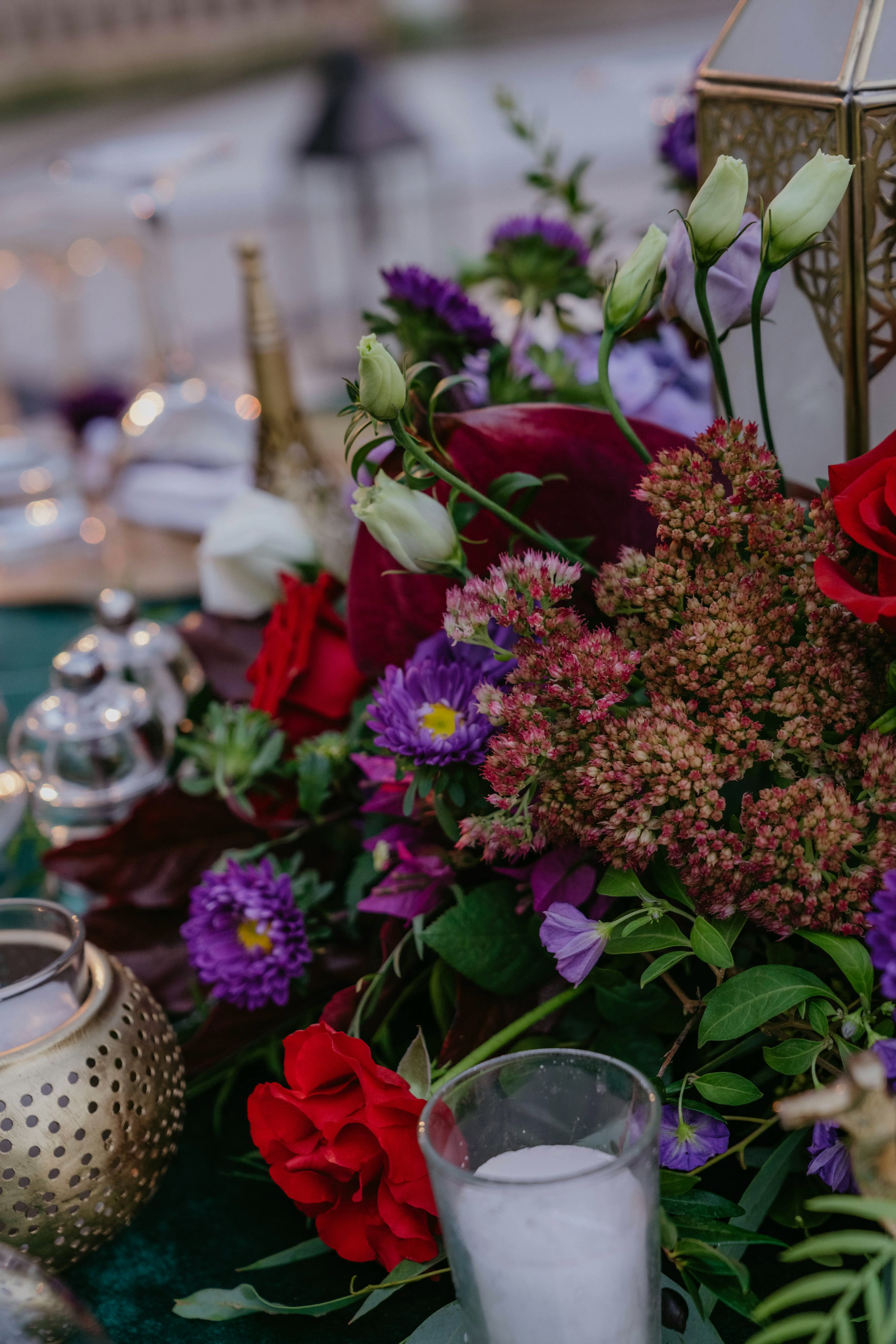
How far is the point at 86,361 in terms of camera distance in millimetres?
1846

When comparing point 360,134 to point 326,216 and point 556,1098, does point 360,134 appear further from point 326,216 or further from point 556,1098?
point 556,1098

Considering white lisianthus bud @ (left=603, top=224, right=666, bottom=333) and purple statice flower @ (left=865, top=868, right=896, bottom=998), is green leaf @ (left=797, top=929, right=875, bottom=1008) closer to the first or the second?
purple statice flower @ (left=865, top=868, right=896, bottom=998)

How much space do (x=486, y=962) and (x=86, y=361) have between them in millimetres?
1663

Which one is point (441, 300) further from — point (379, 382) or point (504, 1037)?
point (504, 1037)

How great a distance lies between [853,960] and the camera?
34 centimetres

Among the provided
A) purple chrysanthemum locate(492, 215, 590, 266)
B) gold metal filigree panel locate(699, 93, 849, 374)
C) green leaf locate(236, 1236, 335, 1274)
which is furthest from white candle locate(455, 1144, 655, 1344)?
purple chrysanthemum locate(492, 215, 590, 266)

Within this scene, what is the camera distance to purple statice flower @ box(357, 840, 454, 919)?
1.34 ft

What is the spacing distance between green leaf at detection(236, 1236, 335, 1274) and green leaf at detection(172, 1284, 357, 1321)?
0.04 ft

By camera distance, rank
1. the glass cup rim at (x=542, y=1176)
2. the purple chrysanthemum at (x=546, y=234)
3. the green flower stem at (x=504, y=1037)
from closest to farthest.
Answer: the glass cup rim at (x=542, y=1176) < the green flower stem at (x=504, y=1037) < the purple chrysanthemum at (x=546, y=234)

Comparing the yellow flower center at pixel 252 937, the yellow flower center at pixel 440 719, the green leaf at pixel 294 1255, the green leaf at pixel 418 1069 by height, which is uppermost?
the yellow flower center at pixel 440 719

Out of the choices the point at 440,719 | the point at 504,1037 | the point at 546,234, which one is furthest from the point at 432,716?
the point at 546,234

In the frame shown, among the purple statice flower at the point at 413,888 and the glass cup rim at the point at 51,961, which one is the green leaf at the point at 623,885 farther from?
the glass cup rim at the point at 51,961

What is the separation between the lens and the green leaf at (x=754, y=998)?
34 centimetres

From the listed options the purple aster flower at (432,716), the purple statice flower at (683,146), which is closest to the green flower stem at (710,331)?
the purple aster flower at (432,716)
